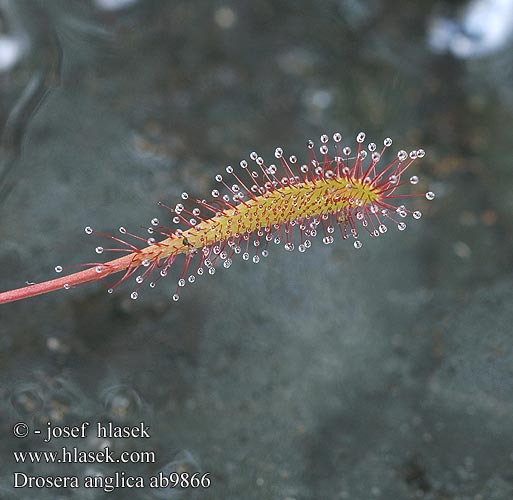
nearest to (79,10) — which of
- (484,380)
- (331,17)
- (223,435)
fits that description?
(331,17)

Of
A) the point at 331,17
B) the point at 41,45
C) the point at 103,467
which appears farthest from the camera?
the point at 331,17

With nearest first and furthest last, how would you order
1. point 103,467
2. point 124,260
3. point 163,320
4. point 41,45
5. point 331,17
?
1. point 124,260
2. point 103,467
3. point 163,320
4. point 41,45
5. point 331,17

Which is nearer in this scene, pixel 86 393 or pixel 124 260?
pixel 124 260

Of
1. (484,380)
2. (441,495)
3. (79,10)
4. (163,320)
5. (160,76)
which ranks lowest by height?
(441,495)

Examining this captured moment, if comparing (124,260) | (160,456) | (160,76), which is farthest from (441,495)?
(160,76)

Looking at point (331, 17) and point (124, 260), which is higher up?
point (331, 17)

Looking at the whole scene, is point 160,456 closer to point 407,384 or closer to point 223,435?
point 223,435
